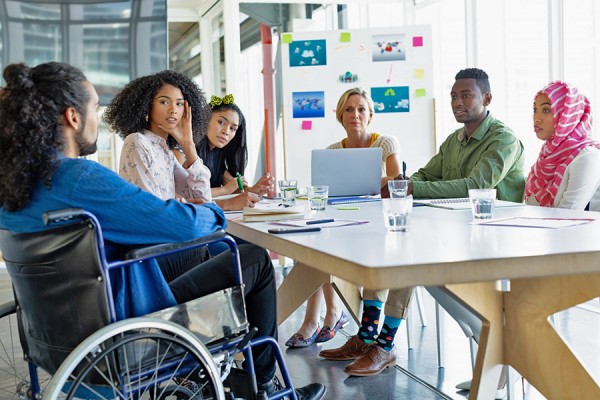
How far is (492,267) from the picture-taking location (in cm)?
129

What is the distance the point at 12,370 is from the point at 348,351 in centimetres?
142

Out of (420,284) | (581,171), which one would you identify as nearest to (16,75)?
(420,284)

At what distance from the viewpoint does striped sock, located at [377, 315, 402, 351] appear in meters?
2.87

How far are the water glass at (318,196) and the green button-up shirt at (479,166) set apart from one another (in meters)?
0.83

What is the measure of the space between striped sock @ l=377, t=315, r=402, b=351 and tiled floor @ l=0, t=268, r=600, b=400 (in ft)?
0.36

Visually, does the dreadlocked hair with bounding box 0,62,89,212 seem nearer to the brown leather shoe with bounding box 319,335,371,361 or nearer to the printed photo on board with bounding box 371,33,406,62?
the brown leather shoe with bounding box 319,335,371,361

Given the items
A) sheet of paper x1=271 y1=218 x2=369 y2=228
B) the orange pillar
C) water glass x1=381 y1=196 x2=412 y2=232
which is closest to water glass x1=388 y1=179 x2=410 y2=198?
sheet of paper x1=271 y1=218 x2=369 y2=228

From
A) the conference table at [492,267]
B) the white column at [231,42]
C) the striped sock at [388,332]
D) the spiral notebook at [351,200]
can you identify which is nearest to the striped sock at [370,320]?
the striped sock at [388,332]

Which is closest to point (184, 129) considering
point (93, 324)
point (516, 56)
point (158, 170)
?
point (158, 170)

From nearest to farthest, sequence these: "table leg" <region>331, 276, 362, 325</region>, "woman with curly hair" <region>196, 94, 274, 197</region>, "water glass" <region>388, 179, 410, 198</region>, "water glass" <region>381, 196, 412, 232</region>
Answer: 1. "water glass" <region>381, 196, 412, 232</region>
2. "water glass" <region>388, 179, 410, 198</region>
3. "table leg" <region>331, 276, 362, 325</region>
4. "woman with curly hair" <region>196, 94, 274, 197</region>

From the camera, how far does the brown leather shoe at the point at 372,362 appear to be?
2893 millimetres

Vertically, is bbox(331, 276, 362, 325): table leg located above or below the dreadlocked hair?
below

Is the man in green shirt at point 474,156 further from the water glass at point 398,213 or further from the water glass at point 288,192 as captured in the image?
the water glass at point 398,213

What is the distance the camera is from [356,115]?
4.03 meters
